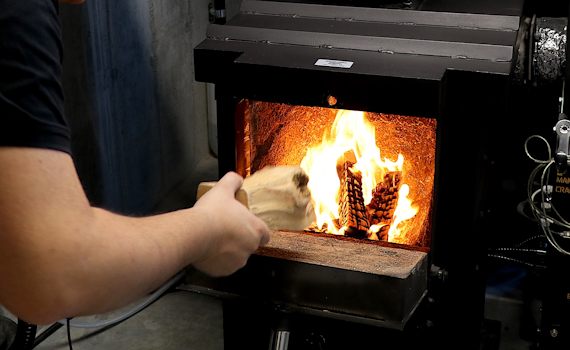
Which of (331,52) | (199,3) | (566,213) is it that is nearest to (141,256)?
(331,52)

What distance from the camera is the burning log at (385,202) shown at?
1683 mm

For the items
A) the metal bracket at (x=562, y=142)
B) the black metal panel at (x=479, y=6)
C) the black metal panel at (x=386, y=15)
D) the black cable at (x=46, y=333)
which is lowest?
the black cable at (x=46, y=333)

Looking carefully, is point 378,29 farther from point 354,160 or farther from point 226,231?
point 226,231

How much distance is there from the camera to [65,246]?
668 mm

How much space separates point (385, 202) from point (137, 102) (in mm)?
1257

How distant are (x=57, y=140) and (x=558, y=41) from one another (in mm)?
1337

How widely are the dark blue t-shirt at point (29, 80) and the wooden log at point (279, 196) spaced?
0.57 metres

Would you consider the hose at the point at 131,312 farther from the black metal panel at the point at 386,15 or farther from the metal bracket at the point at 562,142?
the metal bracket at the point at 562,142

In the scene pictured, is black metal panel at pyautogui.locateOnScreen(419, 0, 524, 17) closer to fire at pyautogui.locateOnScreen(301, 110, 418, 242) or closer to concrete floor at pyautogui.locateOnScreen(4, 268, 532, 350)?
fire at pyautogui.locateOnScreen(301, 110, 418, 242)

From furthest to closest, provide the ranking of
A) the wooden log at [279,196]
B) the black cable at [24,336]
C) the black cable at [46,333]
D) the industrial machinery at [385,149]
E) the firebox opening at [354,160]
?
the black cable at [46,333] → the black cable at [24,336] → the firebox opening at [354,160] → the industrial machinery at [385,149] → the wooden log at [279,196]

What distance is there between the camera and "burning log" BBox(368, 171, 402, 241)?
168 centimetres

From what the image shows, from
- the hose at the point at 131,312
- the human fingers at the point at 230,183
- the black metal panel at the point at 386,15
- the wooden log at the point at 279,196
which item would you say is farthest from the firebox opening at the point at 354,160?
the hose at the point at 131,312

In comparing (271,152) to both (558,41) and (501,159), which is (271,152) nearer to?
(558,41)

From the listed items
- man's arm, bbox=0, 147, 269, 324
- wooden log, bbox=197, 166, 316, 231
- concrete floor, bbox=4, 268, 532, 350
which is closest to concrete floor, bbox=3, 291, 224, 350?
concrete floor, bbox=4, 268, 532, 350
